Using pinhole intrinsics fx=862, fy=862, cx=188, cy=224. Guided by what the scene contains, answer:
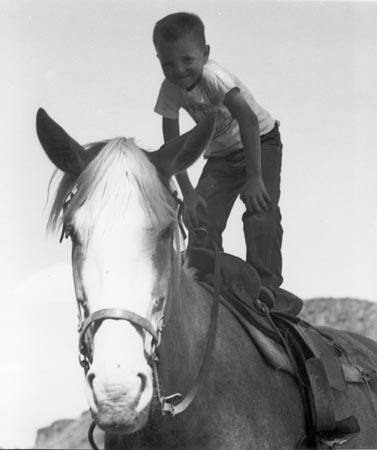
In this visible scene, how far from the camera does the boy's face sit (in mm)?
4844

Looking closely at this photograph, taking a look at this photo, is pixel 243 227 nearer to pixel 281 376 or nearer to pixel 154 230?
pixel 281 376

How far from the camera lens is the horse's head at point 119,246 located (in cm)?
324

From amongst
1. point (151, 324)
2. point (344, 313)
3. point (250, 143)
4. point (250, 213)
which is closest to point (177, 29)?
point (250, 143)

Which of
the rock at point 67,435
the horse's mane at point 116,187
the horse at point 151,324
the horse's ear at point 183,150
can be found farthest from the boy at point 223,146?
the rock at point 67,435

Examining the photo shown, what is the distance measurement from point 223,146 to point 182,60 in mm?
707

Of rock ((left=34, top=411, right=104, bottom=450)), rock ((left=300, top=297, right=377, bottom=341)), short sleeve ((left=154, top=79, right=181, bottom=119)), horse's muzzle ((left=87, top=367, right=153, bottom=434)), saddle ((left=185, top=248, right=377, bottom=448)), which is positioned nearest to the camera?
horse's muzzle ((left=87, top=367, right=153, bottom=434))

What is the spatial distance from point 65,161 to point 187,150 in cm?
56

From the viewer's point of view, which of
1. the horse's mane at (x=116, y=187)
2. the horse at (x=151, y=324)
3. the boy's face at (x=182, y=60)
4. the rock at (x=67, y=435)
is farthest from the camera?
the rock at (x=67, y=435)

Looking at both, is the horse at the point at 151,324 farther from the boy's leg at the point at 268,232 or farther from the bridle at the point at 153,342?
the boy's leg at the point at 268,232

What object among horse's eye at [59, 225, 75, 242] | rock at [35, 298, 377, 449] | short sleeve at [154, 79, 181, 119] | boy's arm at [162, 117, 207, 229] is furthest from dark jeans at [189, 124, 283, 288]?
rock at [35, 298, 377, 449]

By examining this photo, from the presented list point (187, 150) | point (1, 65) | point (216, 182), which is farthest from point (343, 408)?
point (1, 65)

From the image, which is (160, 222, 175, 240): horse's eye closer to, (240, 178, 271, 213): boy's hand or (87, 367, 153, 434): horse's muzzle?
(87, 367, 153, 434): horse's muzzle

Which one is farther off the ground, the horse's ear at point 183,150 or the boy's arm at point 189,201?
the horse's ear at point 183,150

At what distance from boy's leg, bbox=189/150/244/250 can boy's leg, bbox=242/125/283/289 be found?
0.59 ft
